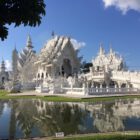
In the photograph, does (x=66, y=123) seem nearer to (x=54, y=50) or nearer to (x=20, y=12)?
(x=20, y=12)

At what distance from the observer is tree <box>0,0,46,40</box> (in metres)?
9.32

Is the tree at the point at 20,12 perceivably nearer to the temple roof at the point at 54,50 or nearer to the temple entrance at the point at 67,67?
the temple roof at the point at 54,50

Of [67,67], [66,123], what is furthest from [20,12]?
[67,67]

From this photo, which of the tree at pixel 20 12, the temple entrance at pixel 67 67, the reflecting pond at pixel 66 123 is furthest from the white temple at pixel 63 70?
the tree at pixel 20 12

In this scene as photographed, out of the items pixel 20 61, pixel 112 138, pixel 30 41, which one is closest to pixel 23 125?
pixel 112 138

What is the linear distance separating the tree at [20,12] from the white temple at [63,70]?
35.1 m

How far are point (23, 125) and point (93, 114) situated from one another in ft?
17.8

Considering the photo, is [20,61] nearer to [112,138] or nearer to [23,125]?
[23,125]

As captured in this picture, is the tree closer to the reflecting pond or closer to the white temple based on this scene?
the reflecting pond

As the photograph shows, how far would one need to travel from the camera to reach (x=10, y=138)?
13945 mm

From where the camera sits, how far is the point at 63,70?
229 ft

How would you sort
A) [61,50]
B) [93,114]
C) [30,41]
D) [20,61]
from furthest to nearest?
[30,41]
[20,61]
[61,50]
[93,114]

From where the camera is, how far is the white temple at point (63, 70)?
5066cm

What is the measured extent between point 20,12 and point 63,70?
60339 mm
